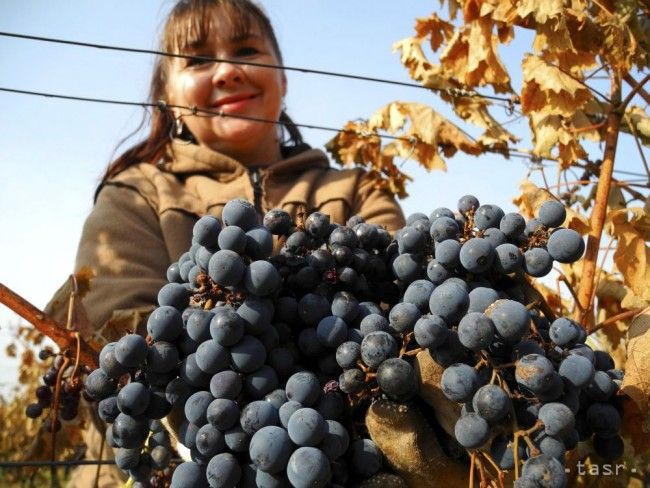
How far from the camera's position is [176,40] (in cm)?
189

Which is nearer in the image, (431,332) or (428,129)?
(431,332)

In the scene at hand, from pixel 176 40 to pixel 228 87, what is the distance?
22cm

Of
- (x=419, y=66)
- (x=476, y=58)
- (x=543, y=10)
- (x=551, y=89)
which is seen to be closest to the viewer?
(x=543, y=10)

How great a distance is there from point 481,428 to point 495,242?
0.27 metres

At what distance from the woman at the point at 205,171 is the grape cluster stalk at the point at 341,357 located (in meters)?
0.88

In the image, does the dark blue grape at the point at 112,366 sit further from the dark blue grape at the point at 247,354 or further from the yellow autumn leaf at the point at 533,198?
the yellow autumn leaf at the point at 533,198

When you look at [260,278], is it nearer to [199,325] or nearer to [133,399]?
[199,325]

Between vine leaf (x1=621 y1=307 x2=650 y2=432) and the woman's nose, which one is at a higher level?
the woman's nose

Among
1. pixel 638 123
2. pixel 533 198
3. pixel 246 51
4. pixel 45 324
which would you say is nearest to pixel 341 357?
pixel 45 324

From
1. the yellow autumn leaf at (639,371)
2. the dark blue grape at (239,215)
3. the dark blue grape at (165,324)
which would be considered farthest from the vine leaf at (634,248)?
the dark blue grape at (165,324)

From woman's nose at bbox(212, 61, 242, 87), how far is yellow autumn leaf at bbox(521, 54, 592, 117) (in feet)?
2.92

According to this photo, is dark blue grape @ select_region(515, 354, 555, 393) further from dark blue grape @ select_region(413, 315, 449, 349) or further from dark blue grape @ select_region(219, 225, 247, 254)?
dark blue grape @ select_region(219, 225, 247, 254)

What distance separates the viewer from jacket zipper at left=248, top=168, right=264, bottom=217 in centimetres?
184

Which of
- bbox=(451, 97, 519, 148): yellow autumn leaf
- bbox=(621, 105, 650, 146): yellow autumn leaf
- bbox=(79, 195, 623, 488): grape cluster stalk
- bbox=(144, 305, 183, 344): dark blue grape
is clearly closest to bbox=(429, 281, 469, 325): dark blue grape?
bbox=(79, 195, 623, 488): grape cluster stalk
